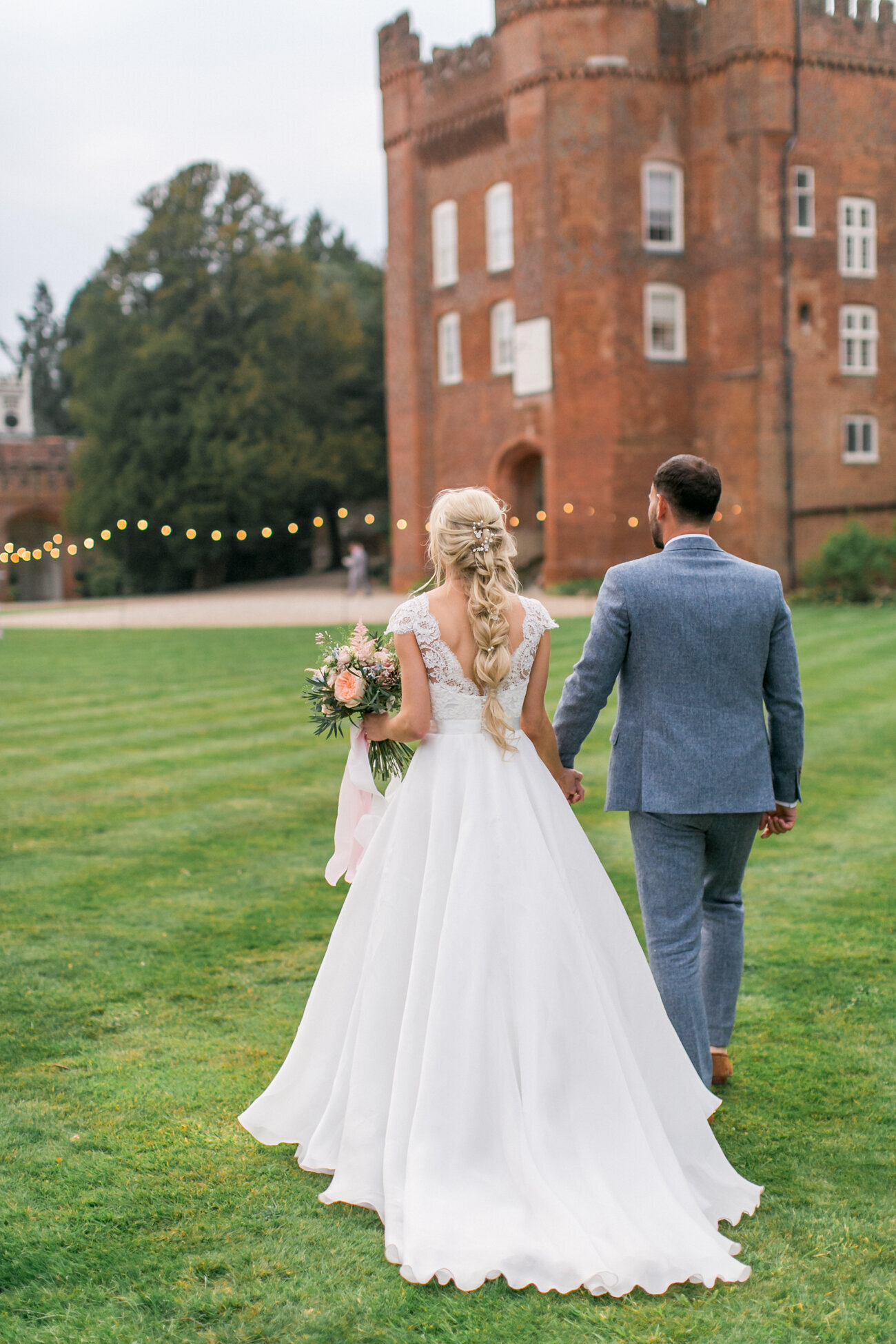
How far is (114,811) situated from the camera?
8156 millimetres

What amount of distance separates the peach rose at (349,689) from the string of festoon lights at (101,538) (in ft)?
108

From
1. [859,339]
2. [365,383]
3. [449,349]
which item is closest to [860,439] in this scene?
[859,339]

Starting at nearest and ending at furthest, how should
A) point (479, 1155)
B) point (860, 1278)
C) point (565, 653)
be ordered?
1. point (860, 1278)
2. point (479, 1155)
3. point (565, 653)

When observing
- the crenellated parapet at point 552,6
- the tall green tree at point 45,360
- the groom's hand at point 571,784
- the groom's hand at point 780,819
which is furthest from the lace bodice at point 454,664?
the tall green tree at point 45,360

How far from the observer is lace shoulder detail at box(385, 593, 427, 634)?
10.8 feet

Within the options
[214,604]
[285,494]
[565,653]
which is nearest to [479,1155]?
[565,653]

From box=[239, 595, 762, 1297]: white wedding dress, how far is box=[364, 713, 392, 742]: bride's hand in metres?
0.17

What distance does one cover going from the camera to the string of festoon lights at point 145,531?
29.5 metres

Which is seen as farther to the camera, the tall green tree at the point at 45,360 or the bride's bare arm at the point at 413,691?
the tall green tree at the point at 45,360

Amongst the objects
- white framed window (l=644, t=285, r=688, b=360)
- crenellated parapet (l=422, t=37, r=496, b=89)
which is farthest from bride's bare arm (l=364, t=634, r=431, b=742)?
crenellated parapet (l=422, t=37, r=496, b=89)

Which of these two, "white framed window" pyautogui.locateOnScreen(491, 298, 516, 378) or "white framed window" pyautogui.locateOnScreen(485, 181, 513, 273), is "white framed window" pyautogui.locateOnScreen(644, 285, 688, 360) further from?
"white framed window" pyautogui.locateOnScreen(485, 181, 513, 273)

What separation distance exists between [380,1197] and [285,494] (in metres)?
38.7

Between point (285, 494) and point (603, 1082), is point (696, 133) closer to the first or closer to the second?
point (285, 494)

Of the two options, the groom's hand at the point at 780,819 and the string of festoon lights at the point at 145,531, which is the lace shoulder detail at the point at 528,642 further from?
the string of festoon lights at the point at 145,531
